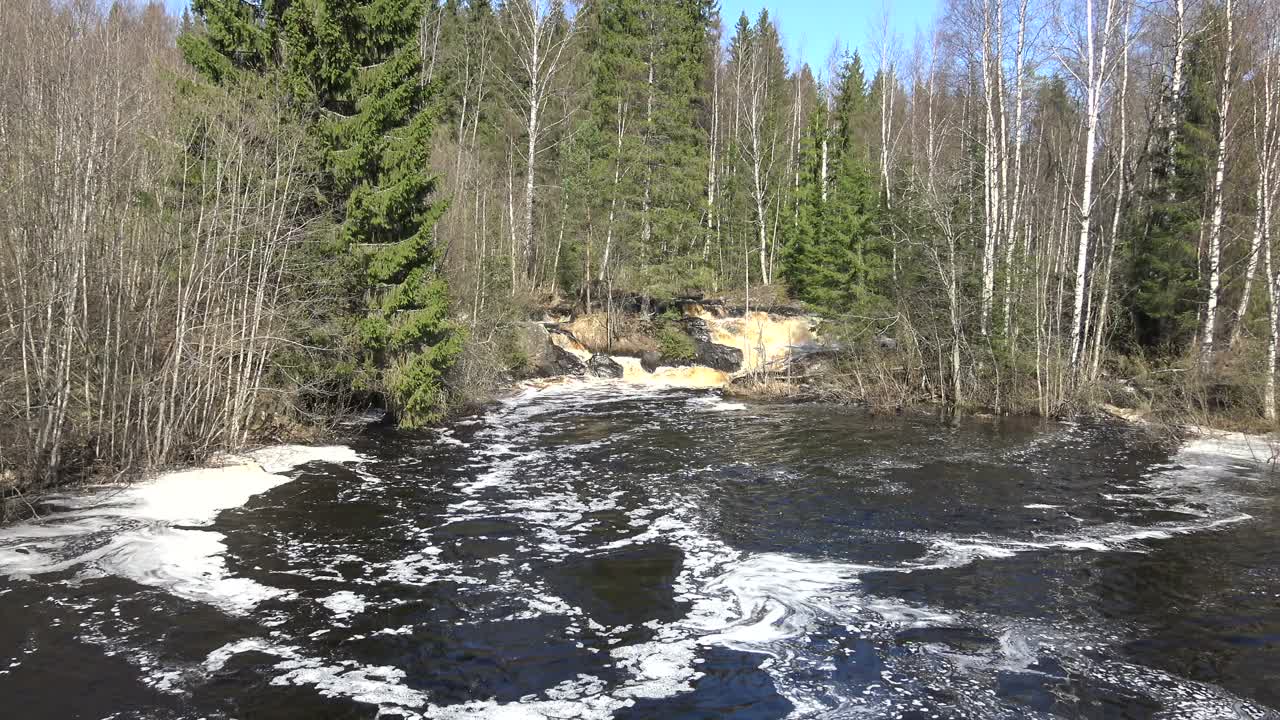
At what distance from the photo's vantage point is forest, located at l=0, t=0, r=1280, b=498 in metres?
10.3

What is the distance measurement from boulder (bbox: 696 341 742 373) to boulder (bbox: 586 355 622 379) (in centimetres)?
300

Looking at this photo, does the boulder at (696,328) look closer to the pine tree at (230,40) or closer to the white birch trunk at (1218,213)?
the white birch trunk at (1218,213)

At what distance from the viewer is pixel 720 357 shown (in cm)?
2777

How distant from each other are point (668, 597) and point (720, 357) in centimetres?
2020

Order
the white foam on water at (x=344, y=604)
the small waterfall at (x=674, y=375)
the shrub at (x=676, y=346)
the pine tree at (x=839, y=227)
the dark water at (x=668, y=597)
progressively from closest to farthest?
the dark water at (x=668, y=597) < the white foam on water at (x=344, y=604) < the small waterfall at (x=674, y=375) < the pine tree at (x=839, y=227) < the shrub at (x=676, y=346)

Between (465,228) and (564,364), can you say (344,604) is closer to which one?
(465,228)

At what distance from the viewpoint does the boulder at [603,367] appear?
86.4 ft

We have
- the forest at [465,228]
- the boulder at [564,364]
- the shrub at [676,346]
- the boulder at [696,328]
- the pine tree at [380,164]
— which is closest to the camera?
the forest at [465,228]

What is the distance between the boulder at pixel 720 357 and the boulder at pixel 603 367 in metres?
3.00

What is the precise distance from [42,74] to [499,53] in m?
29.1

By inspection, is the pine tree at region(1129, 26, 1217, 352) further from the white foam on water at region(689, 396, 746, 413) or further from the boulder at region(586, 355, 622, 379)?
the boulder at region(586, 355, 622, 379)

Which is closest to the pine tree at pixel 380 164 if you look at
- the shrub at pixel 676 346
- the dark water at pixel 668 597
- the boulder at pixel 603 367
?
the dark water at pixel 668 597

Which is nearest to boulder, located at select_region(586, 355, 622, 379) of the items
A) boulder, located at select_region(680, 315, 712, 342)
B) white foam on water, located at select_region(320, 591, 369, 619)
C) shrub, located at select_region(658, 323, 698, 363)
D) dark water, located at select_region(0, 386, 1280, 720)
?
shrub, located at select_region(658, 323, 698, 363)

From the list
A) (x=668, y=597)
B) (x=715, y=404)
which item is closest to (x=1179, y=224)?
(x=715, y=404)
